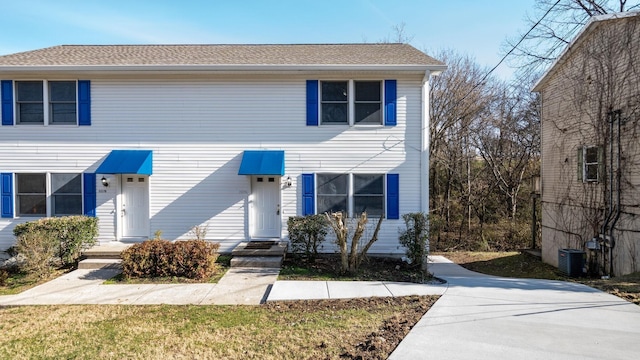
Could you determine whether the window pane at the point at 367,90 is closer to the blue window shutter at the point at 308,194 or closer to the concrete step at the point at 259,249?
the blue window shutter at the point at 308,194

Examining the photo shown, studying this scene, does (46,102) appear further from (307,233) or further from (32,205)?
(307,233)

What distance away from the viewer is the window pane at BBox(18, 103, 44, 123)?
1024cm

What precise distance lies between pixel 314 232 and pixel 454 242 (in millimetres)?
11278

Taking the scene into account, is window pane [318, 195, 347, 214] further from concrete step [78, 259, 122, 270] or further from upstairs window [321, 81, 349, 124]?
concrete step [78, 259, 122, 270]

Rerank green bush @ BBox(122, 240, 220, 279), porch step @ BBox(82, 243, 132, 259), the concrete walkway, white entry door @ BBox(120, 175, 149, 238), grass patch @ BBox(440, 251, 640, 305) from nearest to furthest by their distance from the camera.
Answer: the concrete walkway < grass patch @ BBox(440, 251, 640, 305) < green bush @ BBox(122, 240, 220, 279) < porch step @ BBox(82, 243, 132, 259) < white entry door @ BBox(120, 175, 149, 238)

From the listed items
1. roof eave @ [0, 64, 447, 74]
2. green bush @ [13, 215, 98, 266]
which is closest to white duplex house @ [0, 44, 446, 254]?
roof eave @ [0, 64, 447, 74]

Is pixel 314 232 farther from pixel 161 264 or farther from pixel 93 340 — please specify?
pixel 93 340

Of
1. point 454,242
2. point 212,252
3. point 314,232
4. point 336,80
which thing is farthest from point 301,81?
point 454,242

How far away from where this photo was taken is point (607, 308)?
18.1 feet

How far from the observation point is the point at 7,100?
33.2 feet

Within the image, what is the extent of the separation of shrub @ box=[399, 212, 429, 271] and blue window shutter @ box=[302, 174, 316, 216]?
102 inches

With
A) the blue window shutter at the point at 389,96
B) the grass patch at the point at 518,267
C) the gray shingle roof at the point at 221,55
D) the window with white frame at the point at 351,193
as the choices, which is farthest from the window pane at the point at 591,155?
the window with white frame at the point at 351,193

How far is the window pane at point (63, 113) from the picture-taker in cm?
1028

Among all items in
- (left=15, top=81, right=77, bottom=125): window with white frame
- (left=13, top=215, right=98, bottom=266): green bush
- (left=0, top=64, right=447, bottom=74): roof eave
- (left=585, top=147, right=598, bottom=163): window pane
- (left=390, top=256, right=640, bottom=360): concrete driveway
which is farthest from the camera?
(left=15, top=81, right=77, bottom=125): window with white frame
